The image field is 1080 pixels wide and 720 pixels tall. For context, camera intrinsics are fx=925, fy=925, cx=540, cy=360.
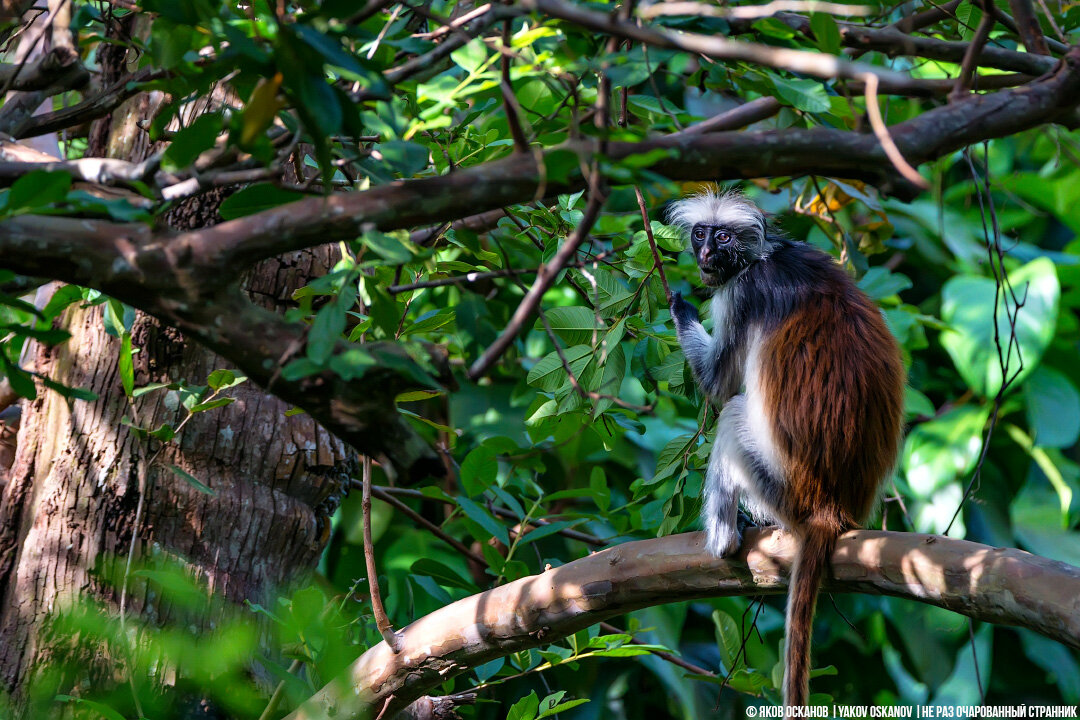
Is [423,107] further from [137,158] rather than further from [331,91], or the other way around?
[137,158]

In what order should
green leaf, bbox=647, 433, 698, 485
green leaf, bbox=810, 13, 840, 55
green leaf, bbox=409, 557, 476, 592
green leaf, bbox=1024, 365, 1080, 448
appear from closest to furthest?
green leaf, bbox=810, 13, 840, 55 < green leaf, bbox=647, 433, 698, 485 < green leaf, bbox=409, 557, 476, 592 < green leaf, bbox=1024, 365, 1080, 448

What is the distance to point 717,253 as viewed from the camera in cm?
313

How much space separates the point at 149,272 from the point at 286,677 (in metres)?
0.72

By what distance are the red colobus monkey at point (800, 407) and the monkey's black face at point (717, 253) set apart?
120mm

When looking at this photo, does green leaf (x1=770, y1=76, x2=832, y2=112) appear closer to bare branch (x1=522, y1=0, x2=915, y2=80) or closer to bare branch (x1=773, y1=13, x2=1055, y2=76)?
bare branch (x1=773, y1=13, x2=1055, y2=76)

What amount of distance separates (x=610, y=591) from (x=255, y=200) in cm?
121

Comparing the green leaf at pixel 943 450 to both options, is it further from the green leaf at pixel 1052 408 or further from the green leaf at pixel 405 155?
the green leaf at pixel 405 155

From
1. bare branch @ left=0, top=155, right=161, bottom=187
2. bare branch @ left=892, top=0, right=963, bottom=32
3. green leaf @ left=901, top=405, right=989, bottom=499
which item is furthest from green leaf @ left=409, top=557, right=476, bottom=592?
green leaf @ left=901, top=405, right=989, bottom=499

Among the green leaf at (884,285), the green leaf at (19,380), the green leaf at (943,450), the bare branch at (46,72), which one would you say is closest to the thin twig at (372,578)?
the green leaf at (19,380)

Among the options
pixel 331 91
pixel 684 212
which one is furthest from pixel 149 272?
pixel 684 212

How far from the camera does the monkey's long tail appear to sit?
224 centimetres

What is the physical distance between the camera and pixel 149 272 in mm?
1279

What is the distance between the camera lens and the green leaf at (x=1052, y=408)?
18.7 ft

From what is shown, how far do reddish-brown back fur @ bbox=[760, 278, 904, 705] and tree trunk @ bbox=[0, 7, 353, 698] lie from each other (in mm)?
1284
